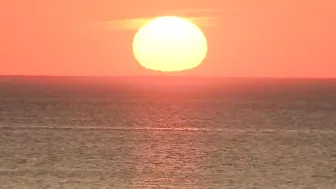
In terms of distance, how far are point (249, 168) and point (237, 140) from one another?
11.6m

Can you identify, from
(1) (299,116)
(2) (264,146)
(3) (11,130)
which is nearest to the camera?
(2) (264,146)

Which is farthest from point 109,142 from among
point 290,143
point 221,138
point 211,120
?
point 211,120

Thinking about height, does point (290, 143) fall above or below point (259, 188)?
above

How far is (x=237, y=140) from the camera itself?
33.8 metres

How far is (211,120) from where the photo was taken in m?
49.9

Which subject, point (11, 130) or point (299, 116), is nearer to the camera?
point (11, 130)

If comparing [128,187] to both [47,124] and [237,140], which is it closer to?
[237,140]

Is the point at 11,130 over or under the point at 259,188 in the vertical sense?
over

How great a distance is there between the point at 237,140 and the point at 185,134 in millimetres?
4055

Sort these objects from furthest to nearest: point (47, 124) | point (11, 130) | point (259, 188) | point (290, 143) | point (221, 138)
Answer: point (47, 124) < point (11, 130) < point (221, 138) < point (290, 143) < point (259, 188)

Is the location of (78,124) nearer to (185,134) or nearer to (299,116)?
(185,134)

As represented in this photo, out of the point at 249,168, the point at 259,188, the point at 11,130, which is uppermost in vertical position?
the point at 11,130

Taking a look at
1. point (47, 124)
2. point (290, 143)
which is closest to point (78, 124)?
point (47, 124)

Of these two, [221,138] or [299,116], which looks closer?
[221,138]
